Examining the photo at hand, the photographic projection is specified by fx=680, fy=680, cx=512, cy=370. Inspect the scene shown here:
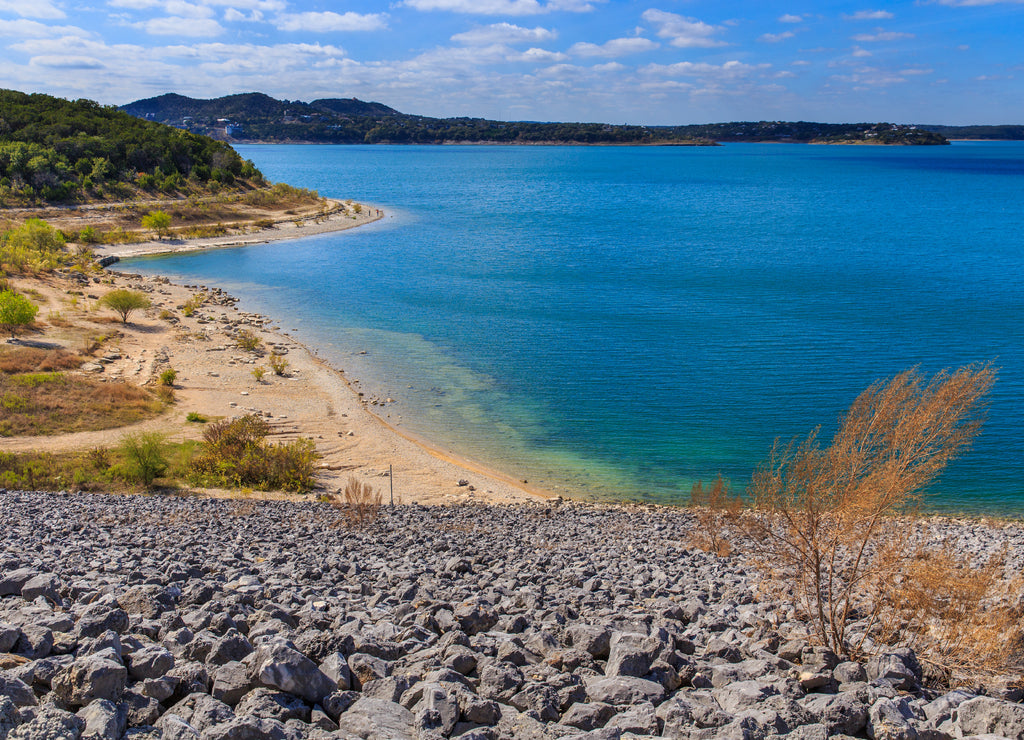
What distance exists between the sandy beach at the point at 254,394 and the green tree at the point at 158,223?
2488 centimetres

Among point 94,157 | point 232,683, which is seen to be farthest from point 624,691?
point 94,157

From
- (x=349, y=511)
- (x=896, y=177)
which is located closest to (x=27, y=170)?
(x=349, y=511)

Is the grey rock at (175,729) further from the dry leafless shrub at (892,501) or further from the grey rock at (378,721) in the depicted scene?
the dry leafless shrub at (892,501)

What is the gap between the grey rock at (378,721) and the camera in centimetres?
594

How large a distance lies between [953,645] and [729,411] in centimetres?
2130

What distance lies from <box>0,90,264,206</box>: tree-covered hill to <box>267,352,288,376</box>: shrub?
2284 inches

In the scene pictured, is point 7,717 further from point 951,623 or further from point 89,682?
point 951,623

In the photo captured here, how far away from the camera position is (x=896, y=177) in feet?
577

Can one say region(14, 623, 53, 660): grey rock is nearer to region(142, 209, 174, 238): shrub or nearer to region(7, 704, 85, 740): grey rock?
region(7, 704, 85, 740): grey rock

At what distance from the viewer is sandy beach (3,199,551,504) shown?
22.0 meters

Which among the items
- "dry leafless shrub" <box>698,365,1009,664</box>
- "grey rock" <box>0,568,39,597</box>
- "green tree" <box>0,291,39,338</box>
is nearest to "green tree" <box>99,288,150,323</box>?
"green tree" <box>0,291,39,338</box>

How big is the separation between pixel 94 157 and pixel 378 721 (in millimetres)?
99891

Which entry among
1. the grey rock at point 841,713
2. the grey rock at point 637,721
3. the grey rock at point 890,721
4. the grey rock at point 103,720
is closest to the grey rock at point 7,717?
the grey rock at point 103,720

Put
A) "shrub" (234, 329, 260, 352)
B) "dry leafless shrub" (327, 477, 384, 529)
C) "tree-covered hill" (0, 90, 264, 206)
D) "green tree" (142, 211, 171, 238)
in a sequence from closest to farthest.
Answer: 1. "dry leafless shrub" (327, 477, 384, 529)
2. "shrub" (234, 329, 260, 352)
3. "green tree" (142, 211, 171, 238)
4. "tree-covered hill" (0, 90, 264, 206)
